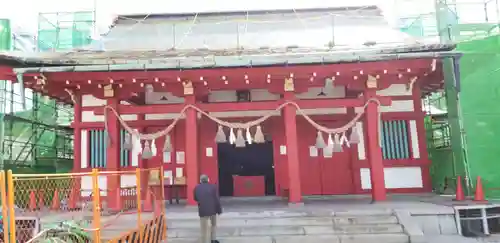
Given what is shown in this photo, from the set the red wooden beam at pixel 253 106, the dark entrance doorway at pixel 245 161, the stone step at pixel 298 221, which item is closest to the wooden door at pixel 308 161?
the red wooden beam at pixel 253 106

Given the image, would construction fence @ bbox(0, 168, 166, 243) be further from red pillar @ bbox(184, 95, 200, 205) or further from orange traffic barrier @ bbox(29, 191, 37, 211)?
red pillar @ bbox(184, 95, 200, 205)

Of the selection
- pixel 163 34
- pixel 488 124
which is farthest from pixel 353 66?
pixel 163 34

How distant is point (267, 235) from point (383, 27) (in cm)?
936

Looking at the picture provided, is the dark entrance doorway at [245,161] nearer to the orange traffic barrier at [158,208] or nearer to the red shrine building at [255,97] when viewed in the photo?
the red shrine building at [255,97]

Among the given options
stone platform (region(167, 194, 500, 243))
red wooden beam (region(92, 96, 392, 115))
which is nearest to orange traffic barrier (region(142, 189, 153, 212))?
stone platform (region(167, 194, 500, 243))

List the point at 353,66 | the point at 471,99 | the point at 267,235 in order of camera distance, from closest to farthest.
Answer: the point at 267,235 < the point at 353,66 < the point at 471,99

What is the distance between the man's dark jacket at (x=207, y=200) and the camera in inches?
344

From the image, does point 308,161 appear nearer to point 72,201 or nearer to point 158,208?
point 158,208

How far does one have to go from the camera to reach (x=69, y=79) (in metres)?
12.2

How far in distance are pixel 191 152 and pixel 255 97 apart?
11.6 feet

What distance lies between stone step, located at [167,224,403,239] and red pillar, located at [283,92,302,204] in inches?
92.1

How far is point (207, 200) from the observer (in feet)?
28.8

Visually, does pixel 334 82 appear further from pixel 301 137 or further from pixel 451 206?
pixel 451 206

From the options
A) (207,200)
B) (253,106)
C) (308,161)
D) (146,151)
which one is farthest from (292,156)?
(146,151)
